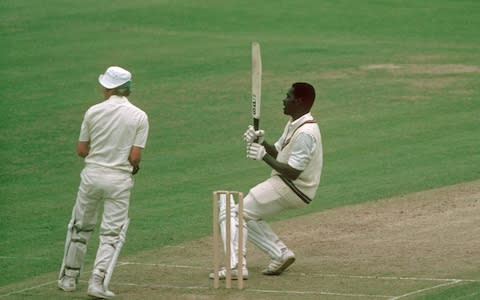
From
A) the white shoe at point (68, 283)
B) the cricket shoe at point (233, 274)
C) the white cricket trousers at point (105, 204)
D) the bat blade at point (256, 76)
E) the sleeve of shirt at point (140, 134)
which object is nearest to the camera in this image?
the white cricket trousers at point (105, 204)

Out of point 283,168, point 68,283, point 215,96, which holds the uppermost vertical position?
point 283,168

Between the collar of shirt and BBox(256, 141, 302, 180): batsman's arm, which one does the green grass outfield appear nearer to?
BBox(256, 141, 302, 180): batsman's arm

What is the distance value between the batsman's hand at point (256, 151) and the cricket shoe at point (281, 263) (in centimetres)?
110

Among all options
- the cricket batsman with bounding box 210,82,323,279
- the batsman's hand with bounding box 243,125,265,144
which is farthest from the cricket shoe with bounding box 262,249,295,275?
the batsman's hand with bounding box 243,125,265,144

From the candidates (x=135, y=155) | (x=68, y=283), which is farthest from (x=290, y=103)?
(x=68, y=283)

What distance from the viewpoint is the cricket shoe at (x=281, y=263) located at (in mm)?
13547

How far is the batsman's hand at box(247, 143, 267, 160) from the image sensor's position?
13.2 meters

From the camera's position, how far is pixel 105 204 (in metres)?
12.9

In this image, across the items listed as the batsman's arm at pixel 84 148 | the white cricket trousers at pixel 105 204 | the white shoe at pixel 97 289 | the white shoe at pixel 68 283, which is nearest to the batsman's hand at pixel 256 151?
the white cricket trousers at pixel 105 204

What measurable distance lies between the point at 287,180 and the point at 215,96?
12436 millimetres

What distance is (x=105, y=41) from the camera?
31672 mm

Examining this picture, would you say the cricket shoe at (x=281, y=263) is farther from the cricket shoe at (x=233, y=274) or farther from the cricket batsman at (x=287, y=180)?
the cricket shoe at (x=233, y=274)

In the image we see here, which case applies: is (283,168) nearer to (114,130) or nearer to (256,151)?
(256,151)

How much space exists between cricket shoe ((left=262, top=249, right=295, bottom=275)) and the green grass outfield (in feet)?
6.23
